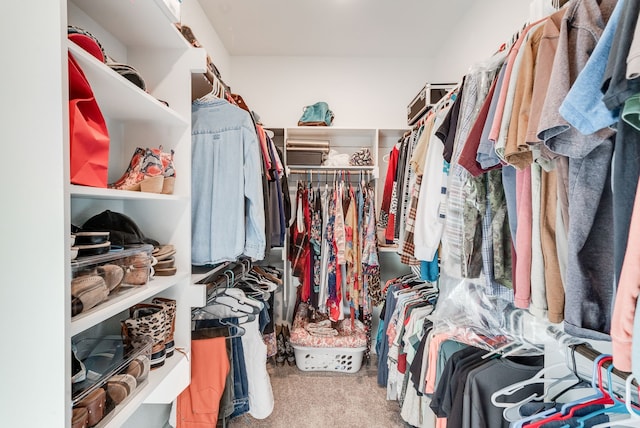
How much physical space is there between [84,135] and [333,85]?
91.1 inches

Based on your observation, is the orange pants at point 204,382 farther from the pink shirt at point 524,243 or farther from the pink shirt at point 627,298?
the pink shirt at point 627,298

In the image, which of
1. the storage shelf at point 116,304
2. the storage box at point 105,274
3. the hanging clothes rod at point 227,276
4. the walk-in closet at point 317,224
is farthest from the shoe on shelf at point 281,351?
the storage box at point 105,274

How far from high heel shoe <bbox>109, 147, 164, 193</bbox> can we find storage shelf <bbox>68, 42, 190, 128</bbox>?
0.49 ft

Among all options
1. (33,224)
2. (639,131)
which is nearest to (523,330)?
(639,131)

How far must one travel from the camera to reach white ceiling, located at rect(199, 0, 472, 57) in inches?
76.5

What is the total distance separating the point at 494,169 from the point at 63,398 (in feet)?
3.93

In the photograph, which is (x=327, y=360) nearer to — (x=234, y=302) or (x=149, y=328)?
(x=234, y=302)

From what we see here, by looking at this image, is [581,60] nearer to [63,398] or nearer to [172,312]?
[63,398]

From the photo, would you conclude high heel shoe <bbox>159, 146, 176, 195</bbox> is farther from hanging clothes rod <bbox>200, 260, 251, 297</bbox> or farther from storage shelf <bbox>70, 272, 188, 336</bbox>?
hanging clothes rod <bbox>200, 260, 251, 297</bbox>

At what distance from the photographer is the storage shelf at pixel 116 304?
0.66 meters

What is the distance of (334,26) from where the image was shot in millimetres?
2172

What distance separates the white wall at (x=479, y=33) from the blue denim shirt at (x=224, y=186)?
4.87ft

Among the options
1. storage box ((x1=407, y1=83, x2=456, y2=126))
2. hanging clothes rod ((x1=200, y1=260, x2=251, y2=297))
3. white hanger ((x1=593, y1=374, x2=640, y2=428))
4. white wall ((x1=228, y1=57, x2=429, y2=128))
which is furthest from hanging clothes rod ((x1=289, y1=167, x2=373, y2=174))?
white hanger ((x1=593, y1=374, x2=640, y2=428))

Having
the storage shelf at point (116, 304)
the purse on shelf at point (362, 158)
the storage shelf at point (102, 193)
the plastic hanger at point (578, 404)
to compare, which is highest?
Answer: the purse on shelf at point (362, 158)
